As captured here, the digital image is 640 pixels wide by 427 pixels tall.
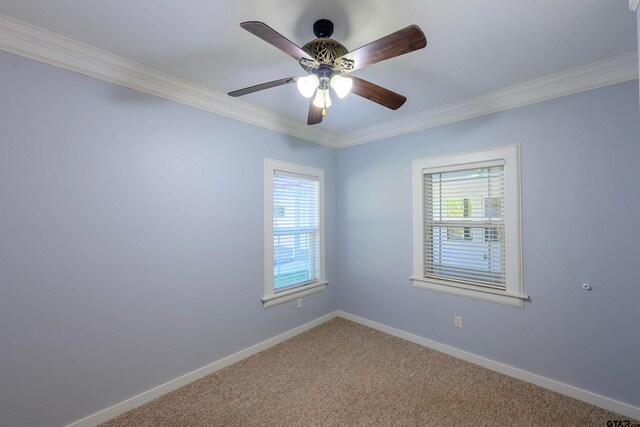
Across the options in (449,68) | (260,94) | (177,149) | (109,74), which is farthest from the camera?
(260,94)

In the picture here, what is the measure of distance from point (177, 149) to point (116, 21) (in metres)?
0.93

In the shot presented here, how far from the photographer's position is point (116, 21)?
1.57 m

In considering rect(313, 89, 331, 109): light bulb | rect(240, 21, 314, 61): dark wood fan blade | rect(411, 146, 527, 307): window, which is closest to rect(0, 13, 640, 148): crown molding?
rect(411, 146, 527, 307): window

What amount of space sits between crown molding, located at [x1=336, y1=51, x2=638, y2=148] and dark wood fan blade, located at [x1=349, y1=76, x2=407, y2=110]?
1.26 m

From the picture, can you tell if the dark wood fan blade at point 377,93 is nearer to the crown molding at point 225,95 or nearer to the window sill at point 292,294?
the crown molding at point 225,95

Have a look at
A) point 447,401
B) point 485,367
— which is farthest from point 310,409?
point 485,367

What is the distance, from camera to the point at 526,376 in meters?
2.35

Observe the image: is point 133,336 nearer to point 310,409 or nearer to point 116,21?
point 310,409

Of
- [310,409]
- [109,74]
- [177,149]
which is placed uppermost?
[109,74]

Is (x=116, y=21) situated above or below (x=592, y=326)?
above

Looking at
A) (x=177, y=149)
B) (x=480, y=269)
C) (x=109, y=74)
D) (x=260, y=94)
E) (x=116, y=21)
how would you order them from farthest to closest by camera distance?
(x=480, y=269)
(x=260, y=94)
(x=177, y=149)
(x=109, y=74)
(x=116, y=21)

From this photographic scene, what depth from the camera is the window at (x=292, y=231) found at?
9.78 ft

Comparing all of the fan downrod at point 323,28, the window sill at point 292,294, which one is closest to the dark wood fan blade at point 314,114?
the fan downrod at point 323,28

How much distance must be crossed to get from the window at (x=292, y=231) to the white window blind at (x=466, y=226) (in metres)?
1.33
